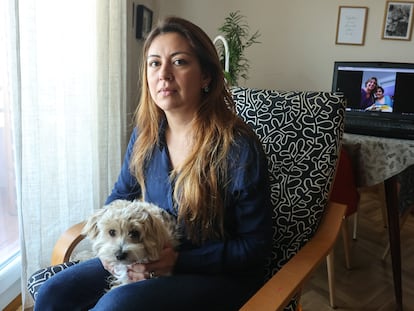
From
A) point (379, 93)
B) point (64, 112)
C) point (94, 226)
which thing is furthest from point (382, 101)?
point (94, 226)

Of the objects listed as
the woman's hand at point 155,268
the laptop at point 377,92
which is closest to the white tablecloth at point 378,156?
the laptop at point 377,92

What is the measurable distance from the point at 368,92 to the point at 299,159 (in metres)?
1.34

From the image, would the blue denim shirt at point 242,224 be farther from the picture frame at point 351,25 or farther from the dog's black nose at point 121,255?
the picture frame at point 351,25

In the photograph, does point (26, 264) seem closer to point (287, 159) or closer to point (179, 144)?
point (179, 144)

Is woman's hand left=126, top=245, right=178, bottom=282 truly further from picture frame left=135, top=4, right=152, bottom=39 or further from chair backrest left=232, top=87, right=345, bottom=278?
picture frame left=135, top=4, right=152, bottom=39

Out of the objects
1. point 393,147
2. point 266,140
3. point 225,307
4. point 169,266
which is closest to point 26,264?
point 169,266

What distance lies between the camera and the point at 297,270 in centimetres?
99

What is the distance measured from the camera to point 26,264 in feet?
5.23

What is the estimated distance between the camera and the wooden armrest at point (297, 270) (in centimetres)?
87

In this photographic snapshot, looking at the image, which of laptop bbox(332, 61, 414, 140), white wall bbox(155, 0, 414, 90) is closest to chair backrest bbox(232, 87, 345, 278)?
laptop bbox(332, 61, 414, 140)

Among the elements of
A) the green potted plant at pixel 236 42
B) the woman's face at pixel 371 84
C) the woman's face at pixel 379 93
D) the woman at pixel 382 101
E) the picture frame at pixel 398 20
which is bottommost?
the woman at pixel 382 101

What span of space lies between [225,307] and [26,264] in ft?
3.40

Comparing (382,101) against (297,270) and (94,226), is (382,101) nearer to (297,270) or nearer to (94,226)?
(297,270)

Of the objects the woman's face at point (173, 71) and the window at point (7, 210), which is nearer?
the woman's face at point (173, 71)
